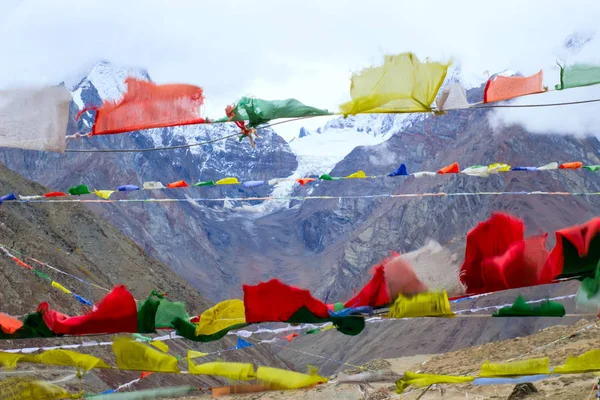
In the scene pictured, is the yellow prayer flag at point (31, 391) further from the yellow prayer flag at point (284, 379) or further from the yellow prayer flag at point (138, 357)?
the yellow prayer flag at point (284, 379)

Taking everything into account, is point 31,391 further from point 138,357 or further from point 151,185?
point 151,185

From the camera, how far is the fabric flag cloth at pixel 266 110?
5754 millimetres

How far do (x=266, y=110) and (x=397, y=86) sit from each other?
0.97 m

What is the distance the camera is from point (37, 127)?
604cm

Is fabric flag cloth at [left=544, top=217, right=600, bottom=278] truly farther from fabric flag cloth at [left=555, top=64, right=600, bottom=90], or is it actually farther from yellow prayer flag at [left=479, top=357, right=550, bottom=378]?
yellow prayer flag at [left=479, top=357, right=550, bottom=378]

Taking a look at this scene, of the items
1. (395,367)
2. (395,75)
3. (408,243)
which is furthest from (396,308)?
(408,243)

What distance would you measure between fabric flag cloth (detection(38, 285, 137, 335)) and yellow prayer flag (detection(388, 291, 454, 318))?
80.6 inches

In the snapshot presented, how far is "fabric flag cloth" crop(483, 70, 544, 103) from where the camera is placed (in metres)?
5.86

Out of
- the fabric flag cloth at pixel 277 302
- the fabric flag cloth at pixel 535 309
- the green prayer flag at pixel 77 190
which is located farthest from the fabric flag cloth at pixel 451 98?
the green prayer flag at pixel 77 190

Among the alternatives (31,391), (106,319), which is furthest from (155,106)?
(31,391)

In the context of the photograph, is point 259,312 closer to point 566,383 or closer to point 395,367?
point 566,383

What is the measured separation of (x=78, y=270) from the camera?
34094mm

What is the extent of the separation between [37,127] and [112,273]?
36.0 meters

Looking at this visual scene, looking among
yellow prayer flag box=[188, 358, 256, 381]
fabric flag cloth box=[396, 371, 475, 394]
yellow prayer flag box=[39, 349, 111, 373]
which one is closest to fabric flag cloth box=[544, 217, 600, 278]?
fabric flag cloth box=[396, 371, 475, 394]
